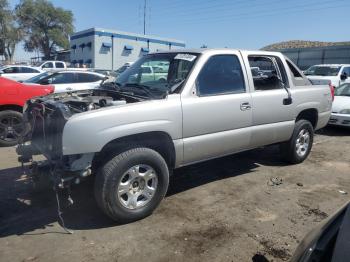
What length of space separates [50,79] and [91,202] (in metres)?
7.09

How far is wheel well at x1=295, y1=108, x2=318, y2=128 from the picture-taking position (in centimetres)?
611

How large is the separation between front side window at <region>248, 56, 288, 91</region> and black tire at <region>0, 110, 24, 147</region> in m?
4.80

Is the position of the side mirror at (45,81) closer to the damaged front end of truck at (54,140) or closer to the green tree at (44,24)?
the damaged front end of truck at (54,140)

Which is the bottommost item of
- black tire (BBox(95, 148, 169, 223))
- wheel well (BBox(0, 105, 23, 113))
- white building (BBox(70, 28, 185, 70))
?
black tire (BBox(95, 148, 169, 223))

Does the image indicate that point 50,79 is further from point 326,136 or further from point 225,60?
point 326,136

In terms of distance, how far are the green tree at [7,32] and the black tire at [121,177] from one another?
174 feet

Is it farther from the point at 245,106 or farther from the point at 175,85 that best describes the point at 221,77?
the point at 175,85

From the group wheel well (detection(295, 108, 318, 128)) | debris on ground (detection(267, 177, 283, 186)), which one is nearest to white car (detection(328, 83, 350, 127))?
wheel well (detection(295, 108, 318, 128))

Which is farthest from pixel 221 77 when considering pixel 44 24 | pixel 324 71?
pixel 44 24

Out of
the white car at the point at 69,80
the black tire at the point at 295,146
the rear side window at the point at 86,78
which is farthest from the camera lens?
the rear side window at the point at 86,78

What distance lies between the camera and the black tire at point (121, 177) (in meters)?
3.67

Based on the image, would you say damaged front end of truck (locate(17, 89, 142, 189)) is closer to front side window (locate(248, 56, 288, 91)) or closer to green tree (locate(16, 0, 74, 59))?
front side window (locate(248, 56, 288, 91))

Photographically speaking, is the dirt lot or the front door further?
the front door

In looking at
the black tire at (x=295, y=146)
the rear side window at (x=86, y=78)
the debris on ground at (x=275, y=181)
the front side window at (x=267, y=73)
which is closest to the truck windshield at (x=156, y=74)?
the front side window at (x=267, y=73)
